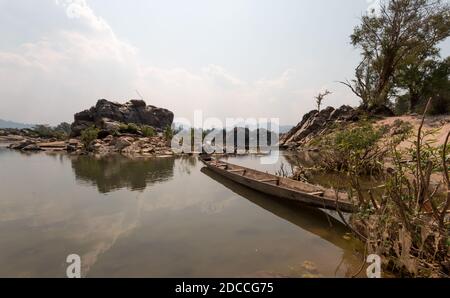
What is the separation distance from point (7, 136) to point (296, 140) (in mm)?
60980

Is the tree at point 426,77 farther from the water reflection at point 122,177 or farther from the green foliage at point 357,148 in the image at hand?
the water reflection at point 122,177

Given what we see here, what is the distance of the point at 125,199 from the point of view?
10.4 meters

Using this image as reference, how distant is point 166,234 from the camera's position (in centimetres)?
682

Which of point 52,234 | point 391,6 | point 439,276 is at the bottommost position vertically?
point 52,234

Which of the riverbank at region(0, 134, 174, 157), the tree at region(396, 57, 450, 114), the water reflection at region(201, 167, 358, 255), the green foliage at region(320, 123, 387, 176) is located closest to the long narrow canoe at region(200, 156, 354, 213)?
the water reflection at region(201, 167, 358, 255)

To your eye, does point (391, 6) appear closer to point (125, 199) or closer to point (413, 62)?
point (413, 62)

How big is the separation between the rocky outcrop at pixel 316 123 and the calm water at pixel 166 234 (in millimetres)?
26324

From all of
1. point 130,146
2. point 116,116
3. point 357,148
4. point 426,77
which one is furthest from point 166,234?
point 116,116

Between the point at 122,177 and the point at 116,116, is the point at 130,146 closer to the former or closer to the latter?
the point at 122,177

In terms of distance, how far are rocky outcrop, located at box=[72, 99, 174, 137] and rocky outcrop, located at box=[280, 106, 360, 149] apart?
26667 millimetres

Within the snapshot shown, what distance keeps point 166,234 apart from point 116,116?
47.2 metres

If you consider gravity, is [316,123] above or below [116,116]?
below
